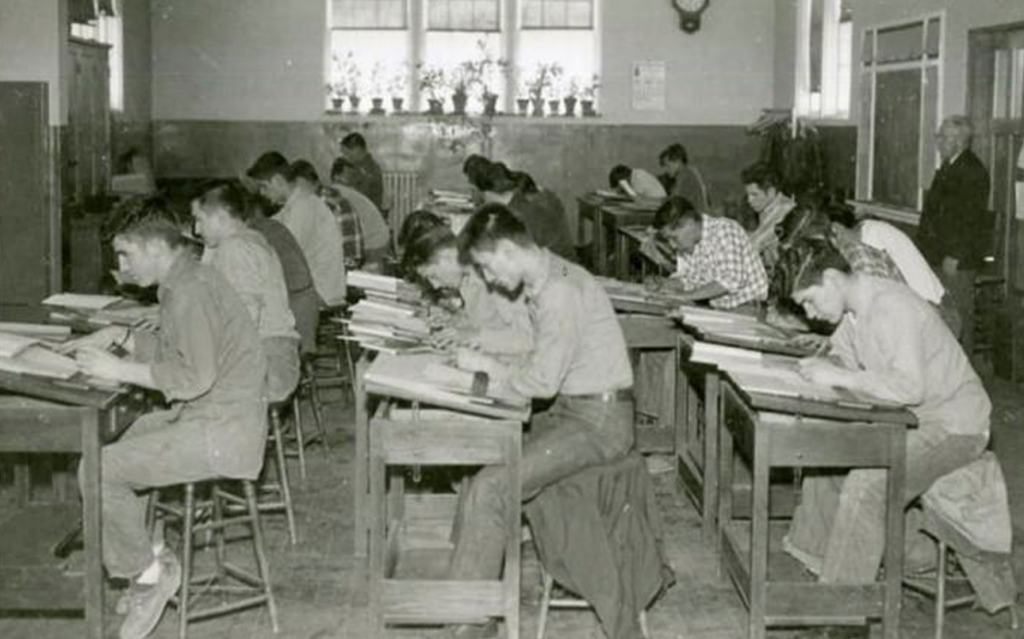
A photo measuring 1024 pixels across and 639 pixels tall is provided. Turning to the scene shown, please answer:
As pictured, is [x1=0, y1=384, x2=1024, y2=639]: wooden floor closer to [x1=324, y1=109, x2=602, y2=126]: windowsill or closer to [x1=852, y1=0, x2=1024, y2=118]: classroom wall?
[x1=852, y1=0, x2=1024, y2=118]: classroom wall

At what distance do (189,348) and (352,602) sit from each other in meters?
1.14

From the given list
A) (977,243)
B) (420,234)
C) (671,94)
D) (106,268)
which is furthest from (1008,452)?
(671,94)

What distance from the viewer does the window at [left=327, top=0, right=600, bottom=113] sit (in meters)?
15.2

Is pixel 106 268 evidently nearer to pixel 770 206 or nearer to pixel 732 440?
pixel 770 206

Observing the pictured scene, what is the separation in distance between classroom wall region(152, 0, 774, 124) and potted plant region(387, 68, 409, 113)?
72 cm

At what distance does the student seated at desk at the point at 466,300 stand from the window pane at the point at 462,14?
30.9 ft

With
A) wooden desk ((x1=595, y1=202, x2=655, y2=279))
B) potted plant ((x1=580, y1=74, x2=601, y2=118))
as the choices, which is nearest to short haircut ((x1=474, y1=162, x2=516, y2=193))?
wooden desk ((x1=595, y1=202, x2=655, y2=279))

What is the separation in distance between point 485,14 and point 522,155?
58.9 inches

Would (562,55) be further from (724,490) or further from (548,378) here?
(548,378)

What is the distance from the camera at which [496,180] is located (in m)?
9.14

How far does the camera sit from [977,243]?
8.45 metres

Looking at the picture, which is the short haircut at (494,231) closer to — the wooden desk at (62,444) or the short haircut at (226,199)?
the wooden desk at (62,444)

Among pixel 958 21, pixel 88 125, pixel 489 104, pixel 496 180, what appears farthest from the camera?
pixel 489 104

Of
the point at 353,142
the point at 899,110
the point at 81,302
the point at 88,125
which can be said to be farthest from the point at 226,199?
the point at 353,142
